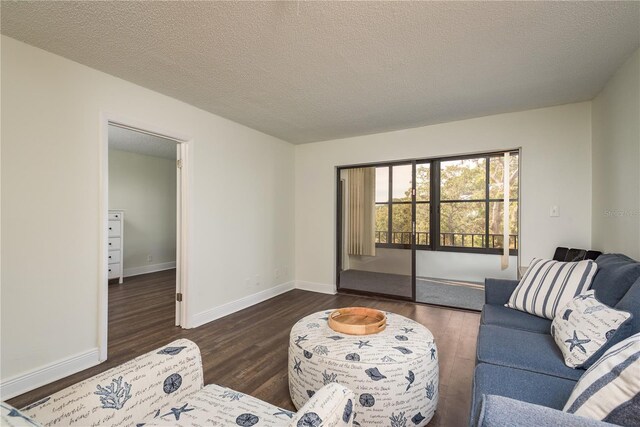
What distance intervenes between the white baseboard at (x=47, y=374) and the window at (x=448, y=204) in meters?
3.42

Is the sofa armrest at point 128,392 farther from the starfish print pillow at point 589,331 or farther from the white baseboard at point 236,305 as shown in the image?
the white baseboard at point 236,305

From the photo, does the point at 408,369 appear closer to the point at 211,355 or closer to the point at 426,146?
the point at 211,355

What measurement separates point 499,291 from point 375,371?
1488mm

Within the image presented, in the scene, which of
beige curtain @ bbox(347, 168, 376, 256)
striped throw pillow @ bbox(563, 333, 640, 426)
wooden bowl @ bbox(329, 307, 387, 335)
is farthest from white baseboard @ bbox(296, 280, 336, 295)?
striped throw pillow @ bbox(563, 333, 640, 426)

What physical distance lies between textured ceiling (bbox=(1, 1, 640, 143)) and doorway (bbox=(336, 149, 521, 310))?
1.25 m

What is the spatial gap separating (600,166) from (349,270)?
312cm

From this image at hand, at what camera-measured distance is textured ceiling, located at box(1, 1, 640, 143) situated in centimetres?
162

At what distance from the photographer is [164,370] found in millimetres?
1147

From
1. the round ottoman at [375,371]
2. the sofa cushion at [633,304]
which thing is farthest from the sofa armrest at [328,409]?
the sofa cushion at [633,304]

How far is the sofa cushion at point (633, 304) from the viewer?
1.27 metres

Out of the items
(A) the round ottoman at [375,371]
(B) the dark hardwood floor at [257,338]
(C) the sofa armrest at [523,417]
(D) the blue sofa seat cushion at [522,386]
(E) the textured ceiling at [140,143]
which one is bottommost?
(B) the dark hardwood floor at [257,338]

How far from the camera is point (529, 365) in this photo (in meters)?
1.37

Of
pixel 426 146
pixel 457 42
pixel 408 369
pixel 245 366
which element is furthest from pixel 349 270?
pixel 457 42

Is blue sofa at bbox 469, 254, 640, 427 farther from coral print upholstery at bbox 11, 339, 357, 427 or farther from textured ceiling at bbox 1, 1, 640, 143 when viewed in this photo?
textured ceiling at bbox 1, 1, 640, 143
